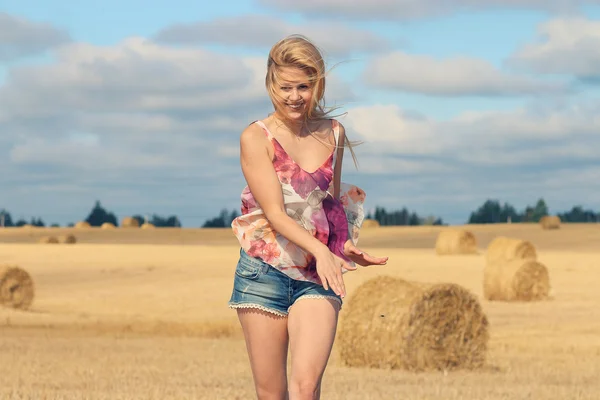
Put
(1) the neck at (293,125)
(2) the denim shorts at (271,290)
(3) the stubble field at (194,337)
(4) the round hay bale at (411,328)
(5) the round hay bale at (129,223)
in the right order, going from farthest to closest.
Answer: (5) the round hay bale at (129,223) → (4) the round hay bale at (411,328) → (3) the stubble field at (194,337) → (1) the neck at (293,125) → (2) the denim shorts at (271,290)

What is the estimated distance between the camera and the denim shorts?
203 inches

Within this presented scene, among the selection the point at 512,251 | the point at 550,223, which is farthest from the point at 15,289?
the point at 550,223

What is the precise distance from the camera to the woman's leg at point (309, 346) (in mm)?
4984

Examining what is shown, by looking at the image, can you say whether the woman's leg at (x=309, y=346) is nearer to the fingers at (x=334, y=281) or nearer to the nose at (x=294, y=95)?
the fingers at (x=334, y=281)

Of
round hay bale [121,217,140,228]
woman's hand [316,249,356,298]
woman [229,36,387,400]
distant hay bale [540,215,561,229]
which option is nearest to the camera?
woman's hand [316,249,356,298]

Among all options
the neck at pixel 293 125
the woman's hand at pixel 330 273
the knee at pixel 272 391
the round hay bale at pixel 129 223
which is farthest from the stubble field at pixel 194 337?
the round hay bale at pixel 129 223

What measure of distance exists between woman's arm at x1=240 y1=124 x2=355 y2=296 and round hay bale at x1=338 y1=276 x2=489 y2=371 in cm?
835

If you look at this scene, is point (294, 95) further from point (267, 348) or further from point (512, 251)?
point (512, 251)

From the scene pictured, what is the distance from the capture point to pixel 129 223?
259 ft

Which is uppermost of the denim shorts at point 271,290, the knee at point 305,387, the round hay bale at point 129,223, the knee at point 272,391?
the round hay bale at point 129,223

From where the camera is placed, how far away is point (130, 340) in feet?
59.4

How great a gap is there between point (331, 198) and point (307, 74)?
62cm

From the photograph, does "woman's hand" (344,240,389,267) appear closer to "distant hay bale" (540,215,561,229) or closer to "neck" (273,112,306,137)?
"neck" (273,112,306,137)

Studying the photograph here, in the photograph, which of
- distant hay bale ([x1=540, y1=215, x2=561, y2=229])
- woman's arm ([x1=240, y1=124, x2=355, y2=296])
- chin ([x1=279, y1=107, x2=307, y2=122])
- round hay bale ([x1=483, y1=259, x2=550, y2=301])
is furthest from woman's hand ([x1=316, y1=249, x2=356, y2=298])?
distant hay bale ([x1=540, y1=215, x2=561, y2=229])
